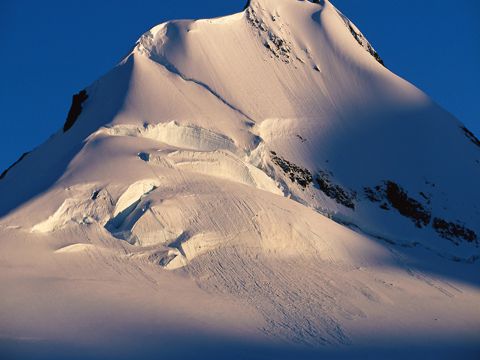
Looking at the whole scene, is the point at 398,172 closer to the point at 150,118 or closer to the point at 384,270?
the point at 384,270

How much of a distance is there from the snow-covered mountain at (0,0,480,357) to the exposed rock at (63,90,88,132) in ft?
0.49

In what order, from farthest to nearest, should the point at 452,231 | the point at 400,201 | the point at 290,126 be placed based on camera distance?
the point at 290,126, the point at 400,201, the point at 452,231

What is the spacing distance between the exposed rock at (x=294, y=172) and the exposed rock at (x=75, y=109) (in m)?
11.3

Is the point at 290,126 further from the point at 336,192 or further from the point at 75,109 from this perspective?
the point at 75,109

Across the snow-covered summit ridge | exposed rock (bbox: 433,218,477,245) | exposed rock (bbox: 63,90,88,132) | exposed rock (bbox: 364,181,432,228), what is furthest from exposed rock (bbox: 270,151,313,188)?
exposed rock (bbox: 63,90,88,132)

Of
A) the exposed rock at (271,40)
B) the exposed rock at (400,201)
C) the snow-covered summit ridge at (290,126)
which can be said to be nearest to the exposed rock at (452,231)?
the snow-covered summit ridge at (290,126)

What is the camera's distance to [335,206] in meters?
40.4

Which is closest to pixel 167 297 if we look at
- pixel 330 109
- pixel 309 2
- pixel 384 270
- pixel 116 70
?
pixel 384 270

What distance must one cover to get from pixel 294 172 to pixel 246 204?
25.3 ft

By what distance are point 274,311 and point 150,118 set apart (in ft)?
48.7

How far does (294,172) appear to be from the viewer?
4150cm

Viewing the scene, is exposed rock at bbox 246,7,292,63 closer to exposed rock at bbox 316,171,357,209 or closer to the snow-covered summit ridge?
the snow-covered summit ridge

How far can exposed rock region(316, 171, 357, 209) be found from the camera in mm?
41125

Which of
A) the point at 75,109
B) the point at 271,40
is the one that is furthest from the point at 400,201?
the point at 75,109
